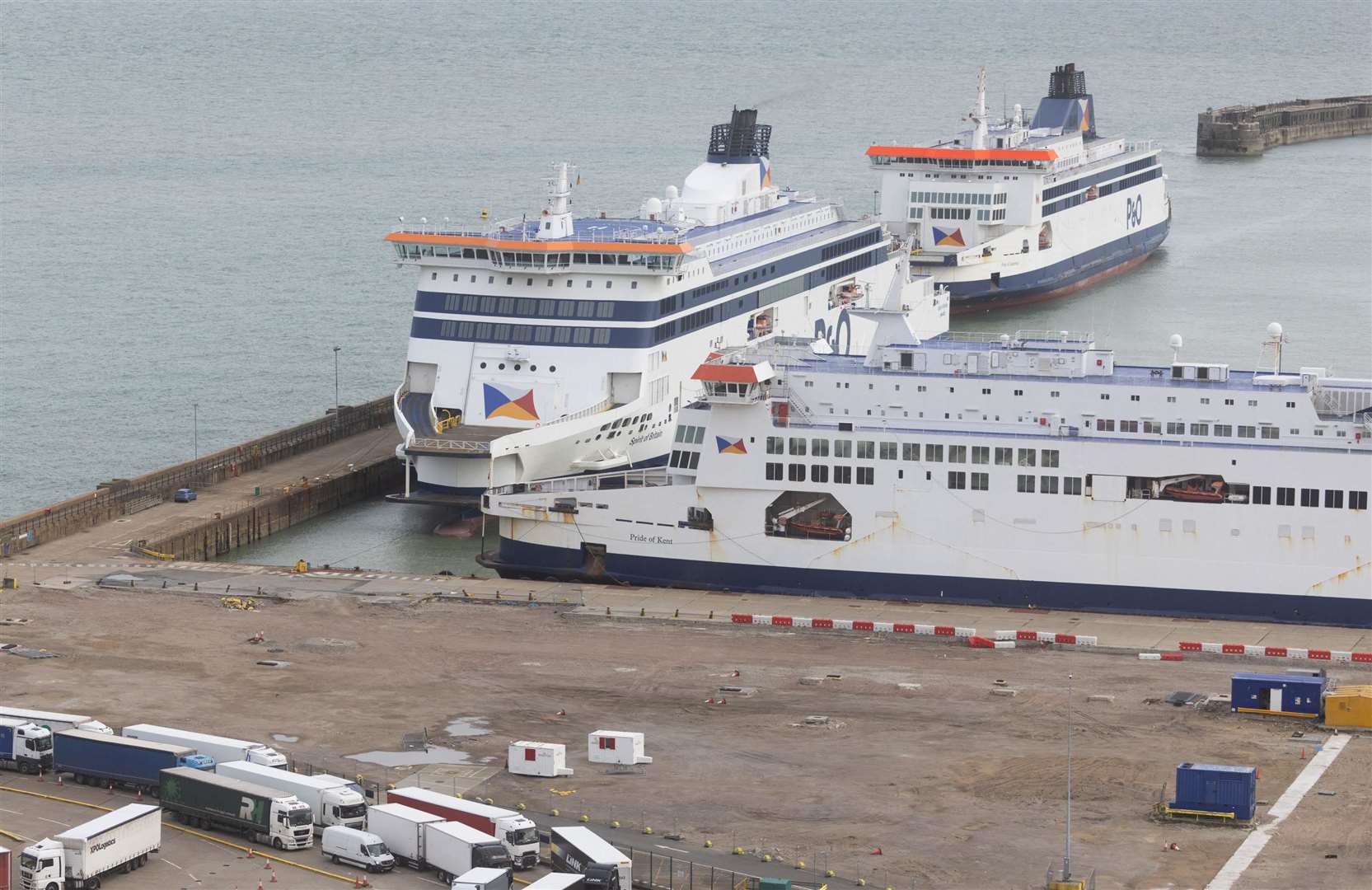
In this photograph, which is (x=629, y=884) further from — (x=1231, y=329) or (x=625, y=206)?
(x=625, y=206)

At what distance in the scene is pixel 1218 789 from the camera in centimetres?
3956

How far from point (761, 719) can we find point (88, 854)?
14704mm

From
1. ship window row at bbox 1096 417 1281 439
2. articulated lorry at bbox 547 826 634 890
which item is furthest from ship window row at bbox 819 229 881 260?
articulated lorry at bbox 547 826 634 890

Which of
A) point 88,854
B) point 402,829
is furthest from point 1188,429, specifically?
point 88,854

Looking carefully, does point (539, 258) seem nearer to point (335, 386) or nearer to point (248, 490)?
point (248, 490)

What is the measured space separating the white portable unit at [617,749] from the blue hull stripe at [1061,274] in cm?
6083

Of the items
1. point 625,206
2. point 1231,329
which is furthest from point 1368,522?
point 625,206

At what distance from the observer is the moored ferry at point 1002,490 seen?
54.6 meters

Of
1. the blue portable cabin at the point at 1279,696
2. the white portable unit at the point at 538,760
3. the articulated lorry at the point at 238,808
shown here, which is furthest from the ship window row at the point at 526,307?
the articulated lorry at the point at 238,808

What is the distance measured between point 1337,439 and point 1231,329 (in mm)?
40520

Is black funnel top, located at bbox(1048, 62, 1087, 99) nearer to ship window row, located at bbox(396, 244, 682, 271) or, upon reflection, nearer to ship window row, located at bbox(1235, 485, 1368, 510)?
ship window row, located at bbox(396, 244, 682, 271)

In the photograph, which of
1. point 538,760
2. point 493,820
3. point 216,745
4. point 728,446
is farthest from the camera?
point 728,446

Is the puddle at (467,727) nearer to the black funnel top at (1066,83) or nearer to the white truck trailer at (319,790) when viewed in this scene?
the white truck trailer at (319,790)

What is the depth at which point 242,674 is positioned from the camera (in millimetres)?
→ 49062
